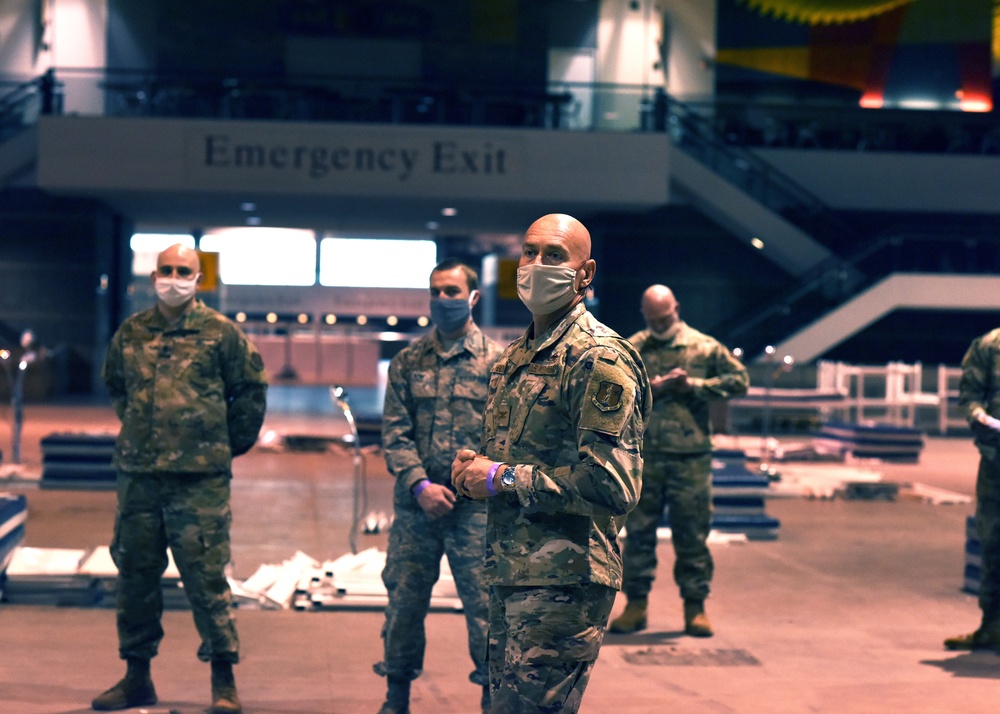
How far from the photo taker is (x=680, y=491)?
689cm

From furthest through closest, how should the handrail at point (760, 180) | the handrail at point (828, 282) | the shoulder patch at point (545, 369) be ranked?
the handrail at point (760, 180)
the handrail at point (828, 282)
the shoulder patch at point (545, 369)

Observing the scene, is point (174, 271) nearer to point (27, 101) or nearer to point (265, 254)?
point (27, 101)

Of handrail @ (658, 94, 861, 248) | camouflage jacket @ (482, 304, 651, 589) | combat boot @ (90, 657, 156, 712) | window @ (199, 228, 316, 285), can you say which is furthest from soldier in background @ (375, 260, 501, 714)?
window @ (199, 228, 316, 285)

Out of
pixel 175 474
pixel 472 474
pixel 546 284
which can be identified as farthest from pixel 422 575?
pixel 546 284

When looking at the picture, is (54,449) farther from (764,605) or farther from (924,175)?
(924,175)

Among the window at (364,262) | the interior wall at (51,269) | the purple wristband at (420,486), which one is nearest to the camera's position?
the purple wristband at (420,486)

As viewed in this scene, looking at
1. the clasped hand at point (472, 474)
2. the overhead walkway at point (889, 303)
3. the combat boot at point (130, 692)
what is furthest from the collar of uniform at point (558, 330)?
the overhead walkway at point (889, 303)

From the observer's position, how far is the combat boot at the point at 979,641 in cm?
648

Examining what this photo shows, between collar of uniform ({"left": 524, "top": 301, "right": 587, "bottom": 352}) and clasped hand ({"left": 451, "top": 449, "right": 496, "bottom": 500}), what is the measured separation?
14.1 inches

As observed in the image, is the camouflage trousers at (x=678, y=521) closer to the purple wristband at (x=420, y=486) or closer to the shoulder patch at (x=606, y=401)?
the purple wristband at (x=420, y=486)

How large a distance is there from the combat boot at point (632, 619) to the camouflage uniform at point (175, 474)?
247 centimetres

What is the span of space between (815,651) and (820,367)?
15595 mm

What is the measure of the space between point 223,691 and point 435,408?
57.5 inches

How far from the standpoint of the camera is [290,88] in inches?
818
